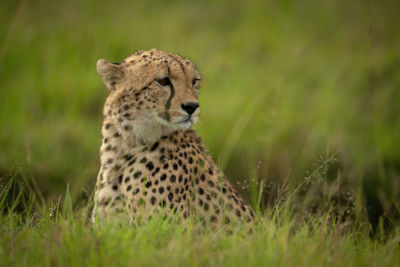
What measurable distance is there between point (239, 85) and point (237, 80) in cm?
10

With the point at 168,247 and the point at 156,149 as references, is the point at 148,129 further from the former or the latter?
the point at 168,247

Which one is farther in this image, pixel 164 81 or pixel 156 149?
pixel 164 81

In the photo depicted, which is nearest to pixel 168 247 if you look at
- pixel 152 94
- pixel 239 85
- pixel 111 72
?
pixel 152 94

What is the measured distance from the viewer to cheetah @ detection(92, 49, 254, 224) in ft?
11.0

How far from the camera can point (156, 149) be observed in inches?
140

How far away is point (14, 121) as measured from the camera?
659 centimetres

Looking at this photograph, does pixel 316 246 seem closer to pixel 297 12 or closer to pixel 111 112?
pixel 111 112

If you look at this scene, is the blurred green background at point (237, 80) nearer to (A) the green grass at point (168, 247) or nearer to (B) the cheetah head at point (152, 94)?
(B) the cheetah head at point (152, 94)

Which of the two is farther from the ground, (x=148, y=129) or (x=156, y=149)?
(x=148, y=129)

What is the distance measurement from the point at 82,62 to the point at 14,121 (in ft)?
4.33

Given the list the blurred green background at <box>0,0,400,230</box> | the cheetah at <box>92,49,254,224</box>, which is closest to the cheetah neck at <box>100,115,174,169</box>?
the cheetah at <box>92,49,254,224</box>

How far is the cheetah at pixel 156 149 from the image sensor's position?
3.36 m

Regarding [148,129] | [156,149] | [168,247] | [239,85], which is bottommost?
[168,247]

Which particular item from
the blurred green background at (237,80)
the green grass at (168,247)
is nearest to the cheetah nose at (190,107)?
the green grass at (168,247)
